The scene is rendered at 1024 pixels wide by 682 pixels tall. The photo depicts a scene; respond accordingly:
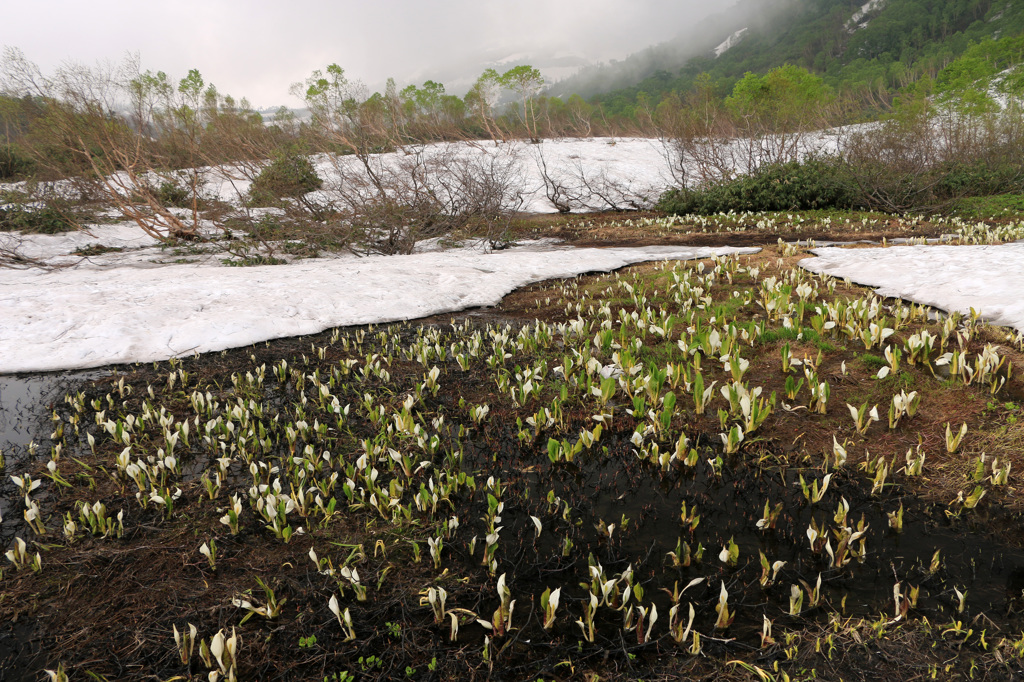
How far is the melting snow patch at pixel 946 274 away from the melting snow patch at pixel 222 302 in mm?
2631

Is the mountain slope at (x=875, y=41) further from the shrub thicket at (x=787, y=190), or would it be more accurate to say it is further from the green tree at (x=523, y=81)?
the shrub thicket at (x=787, y=190)

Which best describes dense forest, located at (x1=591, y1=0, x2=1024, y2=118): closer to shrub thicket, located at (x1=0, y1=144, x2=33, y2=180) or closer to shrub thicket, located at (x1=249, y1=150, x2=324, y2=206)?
shrub thicket, located at (x1=249, y1=150, x2=324, y2=206)

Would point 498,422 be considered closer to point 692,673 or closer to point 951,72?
point 692,673

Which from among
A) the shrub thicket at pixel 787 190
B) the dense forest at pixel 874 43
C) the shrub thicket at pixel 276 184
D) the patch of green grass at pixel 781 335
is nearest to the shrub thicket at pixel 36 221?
the shrub thicket at pixel 276 184

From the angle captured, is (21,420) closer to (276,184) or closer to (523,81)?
(276,184)

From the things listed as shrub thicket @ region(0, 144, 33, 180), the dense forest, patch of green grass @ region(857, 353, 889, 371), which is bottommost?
patch of green grass @ region(857, 353, 889, 371)

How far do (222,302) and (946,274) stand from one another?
37.3ft

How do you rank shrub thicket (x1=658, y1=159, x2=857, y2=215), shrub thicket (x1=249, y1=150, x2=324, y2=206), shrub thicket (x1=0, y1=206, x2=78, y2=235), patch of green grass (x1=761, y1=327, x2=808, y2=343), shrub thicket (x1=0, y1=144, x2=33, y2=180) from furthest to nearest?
shrub thicket (x1=0, y1=144, x2=33, y2=180), shrub thicket (x1=658, y1=159, x2=857, y2=215), shrub thicket (x1=0, y1=206, x2=78, y2=235), shrub thicket (x1=249, y1=150, x2=324, y2=206), patch of green grass (x1=761, y1=327, x2=808, y2=343)

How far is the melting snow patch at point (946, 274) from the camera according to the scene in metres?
6.30

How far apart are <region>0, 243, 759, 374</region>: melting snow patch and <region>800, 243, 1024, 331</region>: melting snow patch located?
8.63 ft

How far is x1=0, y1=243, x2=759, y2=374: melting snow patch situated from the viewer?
6.80m

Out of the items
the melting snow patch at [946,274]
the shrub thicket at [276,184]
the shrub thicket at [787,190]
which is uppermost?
the shrub thicket at [276,184]

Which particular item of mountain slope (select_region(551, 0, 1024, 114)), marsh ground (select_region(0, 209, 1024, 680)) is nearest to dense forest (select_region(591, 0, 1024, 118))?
mountain slope (select_region(551, 0, 1024, 114))

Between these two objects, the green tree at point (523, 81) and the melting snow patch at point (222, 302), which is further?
the green tree at point (523, 81)
